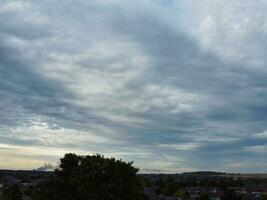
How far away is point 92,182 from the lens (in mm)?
47938

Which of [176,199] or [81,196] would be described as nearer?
[81,196]

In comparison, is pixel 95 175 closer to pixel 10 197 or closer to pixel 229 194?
pixel 10 197

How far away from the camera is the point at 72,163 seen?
50.2 meters

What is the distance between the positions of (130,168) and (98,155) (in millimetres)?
3892

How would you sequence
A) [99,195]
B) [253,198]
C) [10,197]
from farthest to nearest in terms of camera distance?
[253,198]
[10,197]
[99,195]

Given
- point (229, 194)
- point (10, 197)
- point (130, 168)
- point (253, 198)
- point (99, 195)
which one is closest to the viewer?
point (99, 195)

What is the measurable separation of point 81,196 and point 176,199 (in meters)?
103

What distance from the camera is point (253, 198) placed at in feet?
470

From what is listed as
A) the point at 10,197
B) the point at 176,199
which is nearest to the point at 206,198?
the point at 176,199

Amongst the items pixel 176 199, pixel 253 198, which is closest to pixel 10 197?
pixel 176 199

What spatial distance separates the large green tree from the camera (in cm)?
4709

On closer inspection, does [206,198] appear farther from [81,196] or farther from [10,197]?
[81,196]

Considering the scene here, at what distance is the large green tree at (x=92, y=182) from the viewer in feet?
154

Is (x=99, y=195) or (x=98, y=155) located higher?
(x=98, y=155)
